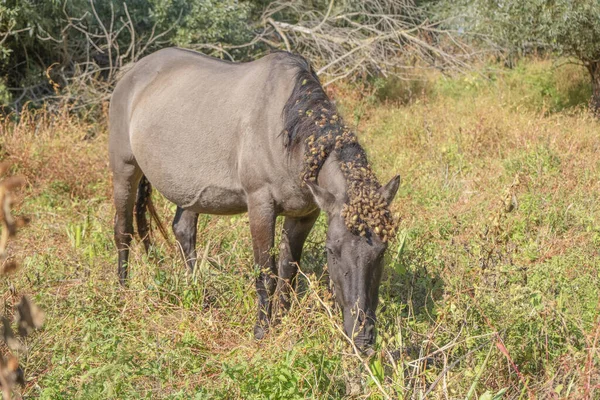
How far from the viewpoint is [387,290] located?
12.6 ft

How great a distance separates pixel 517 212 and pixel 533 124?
111 inches

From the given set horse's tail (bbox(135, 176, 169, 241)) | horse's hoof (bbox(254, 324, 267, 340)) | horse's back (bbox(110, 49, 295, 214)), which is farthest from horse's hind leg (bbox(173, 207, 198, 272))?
horse's hoof (bbox(254, 324, 267, 340))

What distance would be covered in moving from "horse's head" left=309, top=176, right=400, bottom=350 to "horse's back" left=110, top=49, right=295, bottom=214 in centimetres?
93

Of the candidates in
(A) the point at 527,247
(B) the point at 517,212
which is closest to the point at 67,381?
(A) the point at 527,247

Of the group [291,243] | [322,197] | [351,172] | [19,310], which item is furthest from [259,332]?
[19,310]

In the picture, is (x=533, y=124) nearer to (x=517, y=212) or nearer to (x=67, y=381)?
(x=517, y=212)

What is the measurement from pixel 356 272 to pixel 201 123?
2.03 m

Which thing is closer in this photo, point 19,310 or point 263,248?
point 19,310

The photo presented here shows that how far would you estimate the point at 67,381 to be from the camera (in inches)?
133

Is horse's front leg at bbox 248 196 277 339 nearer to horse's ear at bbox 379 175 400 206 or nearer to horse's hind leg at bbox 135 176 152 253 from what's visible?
horse's ear at bbox 379 175 400 206

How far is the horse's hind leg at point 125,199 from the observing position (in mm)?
5758

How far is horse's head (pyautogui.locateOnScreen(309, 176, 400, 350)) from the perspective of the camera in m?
3.38

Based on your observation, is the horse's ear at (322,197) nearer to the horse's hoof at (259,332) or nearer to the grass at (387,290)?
the grass at (387,290)

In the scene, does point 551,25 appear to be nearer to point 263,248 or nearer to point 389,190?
point 263,248
